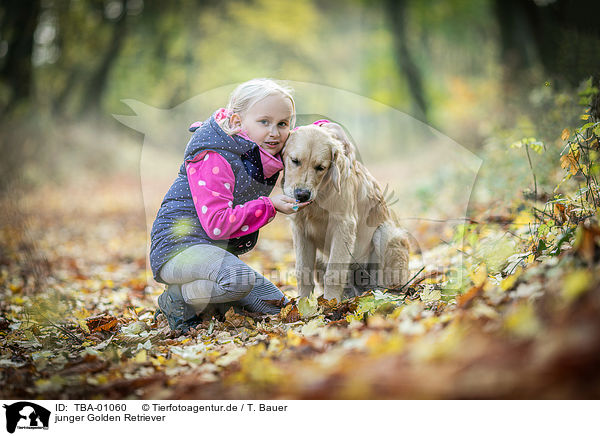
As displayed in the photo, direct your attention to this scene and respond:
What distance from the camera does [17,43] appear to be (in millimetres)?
10719

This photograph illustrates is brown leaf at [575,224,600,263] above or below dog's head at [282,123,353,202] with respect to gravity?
below

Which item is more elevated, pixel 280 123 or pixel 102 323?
pixel 280 123

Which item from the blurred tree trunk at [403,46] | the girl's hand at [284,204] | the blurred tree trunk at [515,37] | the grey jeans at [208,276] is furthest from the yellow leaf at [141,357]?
the blurred tree trunk at [403,46]

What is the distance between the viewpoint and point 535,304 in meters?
2.26

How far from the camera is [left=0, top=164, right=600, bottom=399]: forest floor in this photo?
1.84 meters

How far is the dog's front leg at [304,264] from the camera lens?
4.19m

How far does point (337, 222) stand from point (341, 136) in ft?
2.38

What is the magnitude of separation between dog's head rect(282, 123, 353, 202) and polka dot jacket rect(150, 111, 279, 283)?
0.21 meters

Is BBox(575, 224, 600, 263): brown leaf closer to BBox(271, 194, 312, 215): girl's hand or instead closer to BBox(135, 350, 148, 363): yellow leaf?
BBox(271, 194, 312, 215): girl's hand

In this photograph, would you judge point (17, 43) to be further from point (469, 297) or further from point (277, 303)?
point (469, 297)

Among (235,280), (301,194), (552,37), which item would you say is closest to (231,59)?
(552,37)

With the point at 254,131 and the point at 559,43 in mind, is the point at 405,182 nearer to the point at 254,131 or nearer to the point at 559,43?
the point at 559,43

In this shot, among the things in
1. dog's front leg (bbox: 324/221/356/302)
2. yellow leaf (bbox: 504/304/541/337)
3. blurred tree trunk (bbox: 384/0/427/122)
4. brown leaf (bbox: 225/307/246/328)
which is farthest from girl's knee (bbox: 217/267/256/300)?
blurred tree trunk (bbox: 384/0/427/122)
